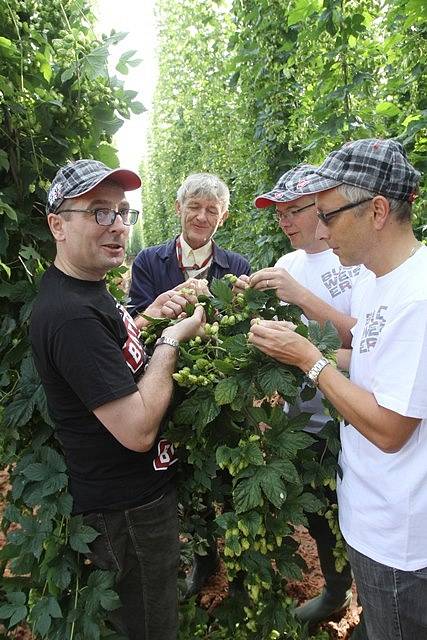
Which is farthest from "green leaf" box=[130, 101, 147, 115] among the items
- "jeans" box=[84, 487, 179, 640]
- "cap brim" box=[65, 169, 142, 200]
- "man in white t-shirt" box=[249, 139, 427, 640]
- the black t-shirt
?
"jeans" box=[84, 487, 179, 640]

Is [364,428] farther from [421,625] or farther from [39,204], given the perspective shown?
[39,204]

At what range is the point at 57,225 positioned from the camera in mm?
1606

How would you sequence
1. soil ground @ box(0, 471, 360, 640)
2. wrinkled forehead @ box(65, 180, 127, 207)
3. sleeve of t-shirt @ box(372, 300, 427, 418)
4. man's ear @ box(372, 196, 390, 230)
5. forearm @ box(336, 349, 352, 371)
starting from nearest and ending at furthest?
sleeve of t-shirt @ box(372, 300, 427, 418) → man's ear @ box(372, 196, 390, 230) → wrinkled forehead @ box(65, 180, 127, 207) → forearm @ box(336, 349, 352, 371) → soil ground @ box(0, 471, 360, 640)

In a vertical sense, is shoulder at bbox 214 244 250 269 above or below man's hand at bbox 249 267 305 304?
below

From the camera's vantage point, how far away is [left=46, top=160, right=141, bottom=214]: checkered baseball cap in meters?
1.54

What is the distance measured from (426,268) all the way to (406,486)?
2.04 feet

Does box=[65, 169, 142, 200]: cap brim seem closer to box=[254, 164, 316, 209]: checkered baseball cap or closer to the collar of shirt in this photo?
box=[254, 164, 316, 209]: checkered baseball cap

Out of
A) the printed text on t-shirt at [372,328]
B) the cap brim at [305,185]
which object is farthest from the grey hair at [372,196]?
the cap brim at [305,185]

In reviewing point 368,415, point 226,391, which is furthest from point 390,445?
point 226,391

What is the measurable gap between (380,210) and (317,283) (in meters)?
0.92

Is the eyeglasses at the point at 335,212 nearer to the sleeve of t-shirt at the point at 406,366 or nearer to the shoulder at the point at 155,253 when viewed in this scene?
the sleeve of t-shirt at the point at 406,366

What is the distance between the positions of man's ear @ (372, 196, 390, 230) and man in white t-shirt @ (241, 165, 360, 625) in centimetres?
63

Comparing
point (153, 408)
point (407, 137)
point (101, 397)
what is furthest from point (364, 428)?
point (407, 137)

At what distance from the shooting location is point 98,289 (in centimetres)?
163
